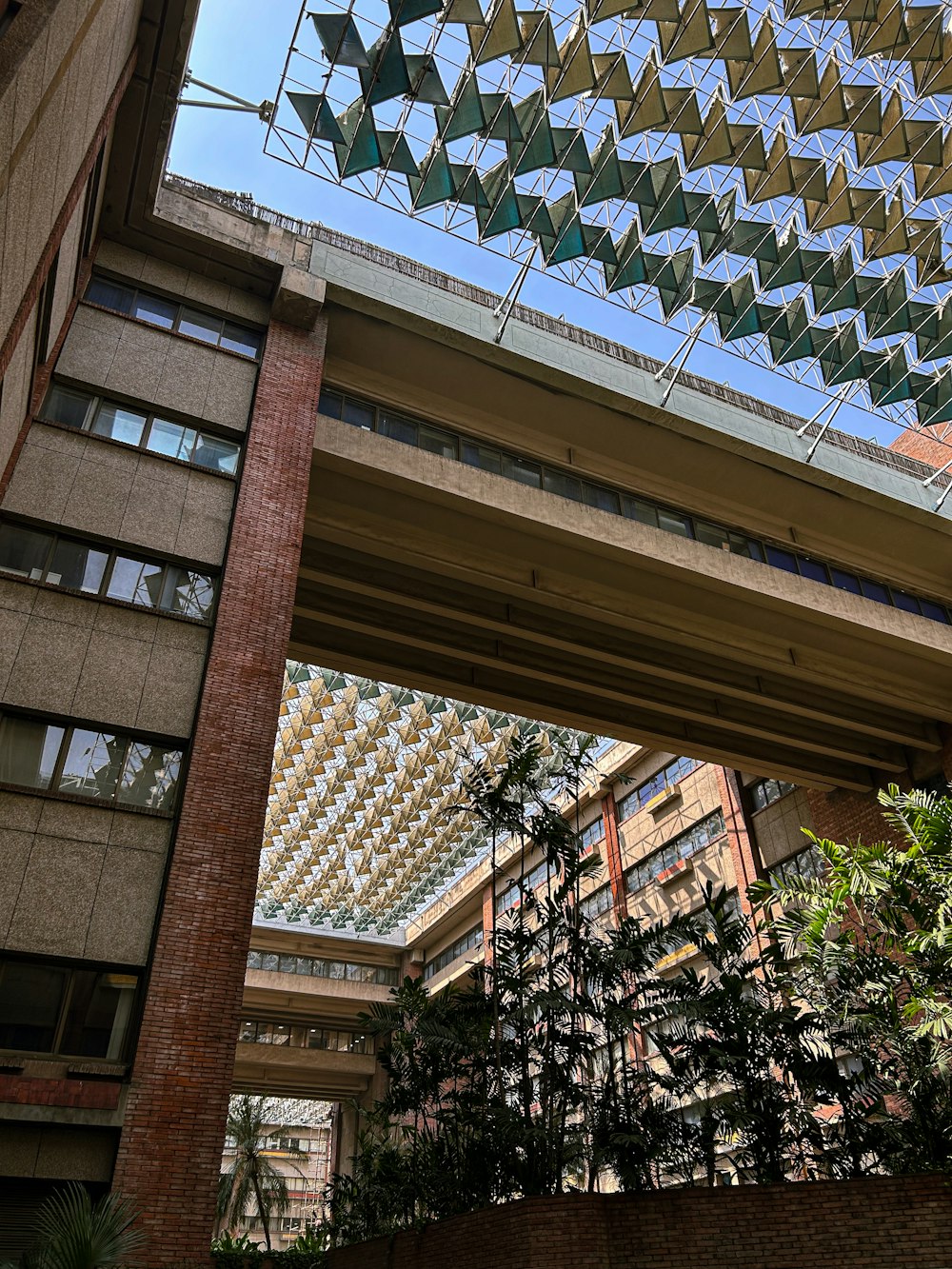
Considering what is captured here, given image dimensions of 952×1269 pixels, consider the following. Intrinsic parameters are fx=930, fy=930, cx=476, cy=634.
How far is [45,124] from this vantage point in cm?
825

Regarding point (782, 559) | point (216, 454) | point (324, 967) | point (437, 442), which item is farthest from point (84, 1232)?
point (324, 967)

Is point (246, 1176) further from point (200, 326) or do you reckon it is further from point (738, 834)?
point (200, 326)

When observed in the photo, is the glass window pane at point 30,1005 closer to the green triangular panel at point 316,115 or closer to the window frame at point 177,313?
the window frame at point 177,313

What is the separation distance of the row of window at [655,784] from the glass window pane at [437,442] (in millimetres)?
15805

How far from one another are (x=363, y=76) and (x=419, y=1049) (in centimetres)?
1470

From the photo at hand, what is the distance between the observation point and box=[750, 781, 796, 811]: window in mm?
26984

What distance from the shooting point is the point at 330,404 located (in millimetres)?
16906

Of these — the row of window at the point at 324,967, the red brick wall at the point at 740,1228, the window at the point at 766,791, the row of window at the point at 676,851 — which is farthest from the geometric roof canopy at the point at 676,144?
the row of window at the point at 324,967

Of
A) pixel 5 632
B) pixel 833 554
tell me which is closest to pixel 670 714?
pixel 833 554

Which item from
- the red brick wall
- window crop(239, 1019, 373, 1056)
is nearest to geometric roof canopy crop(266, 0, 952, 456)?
the red brick wall

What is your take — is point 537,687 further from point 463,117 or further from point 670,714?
point 463,117

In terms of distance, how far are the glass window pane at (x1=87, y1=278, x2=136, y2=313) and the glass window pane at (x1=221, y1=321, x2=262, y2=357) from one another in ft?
4.95

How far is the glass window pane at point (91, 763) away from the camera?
11.2 metres

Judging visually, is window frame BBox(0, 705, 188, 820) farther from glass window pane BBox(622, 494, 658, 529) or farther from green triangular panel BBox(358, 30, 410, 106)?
glass window pane BBox(622, 494, 658, 529)
